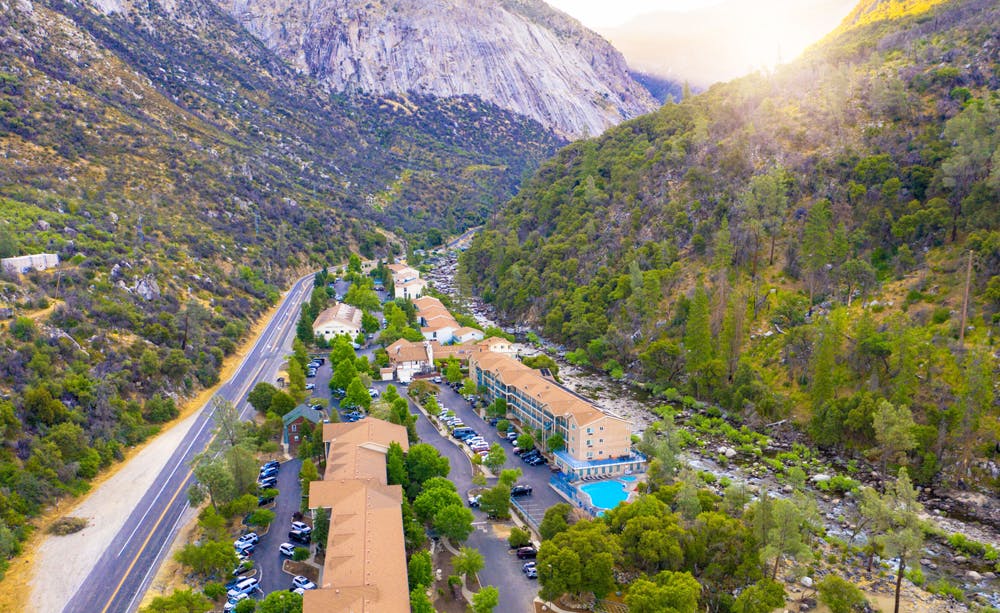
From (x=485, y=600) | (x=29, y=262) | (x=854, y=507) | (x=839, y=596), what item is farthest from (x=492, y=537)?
(x=29, y=262)

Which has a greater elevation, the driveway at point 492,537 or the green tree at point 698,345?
the green tree at point 698,345

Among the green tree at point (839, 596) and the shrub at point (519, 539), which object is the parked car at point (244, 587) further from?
the green tree at point (839, 596)

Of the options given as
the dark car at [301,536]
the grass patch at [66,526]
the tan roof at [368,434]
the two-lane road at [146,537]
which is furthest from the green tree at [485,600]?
the grass patch at [66,526]

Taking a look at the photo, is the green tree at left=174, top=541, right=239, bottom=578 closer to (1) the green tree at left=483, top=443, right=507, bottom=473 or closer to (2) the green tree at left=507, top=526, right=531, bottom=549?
(2) the green tree at left=507, top=526, right=531, bottom=549

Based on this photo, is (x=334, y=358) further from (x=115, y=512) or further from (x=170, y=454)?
(x=115, y=512)

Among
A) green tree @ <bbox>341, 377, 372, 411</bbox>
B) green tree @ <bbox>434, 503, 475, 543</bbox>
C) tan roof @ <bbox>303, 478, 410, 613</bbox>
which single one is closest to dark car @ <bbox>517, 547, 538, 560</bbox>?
green tree @ <bbox>434, 503, 475, 543</bbox>

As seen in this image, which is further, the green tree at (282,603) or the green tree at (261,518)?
the green tree at (261,518)
